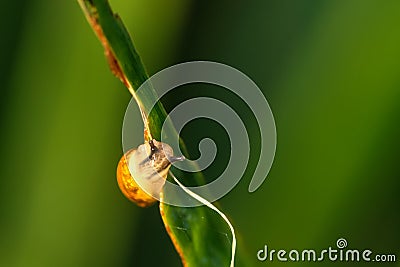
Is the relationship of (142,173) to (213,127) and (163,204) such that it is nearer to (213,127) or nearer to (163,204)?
(213,127)

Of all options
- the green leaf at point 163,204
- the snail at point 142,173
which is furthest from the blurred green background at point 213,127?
the green leaf at point 163,204

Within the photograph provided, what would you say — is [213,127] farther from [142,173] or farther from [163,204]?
[163,204]

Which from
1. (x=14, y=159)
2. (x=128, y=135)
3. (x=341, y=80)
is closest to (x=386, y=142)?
(x=341, y=80)

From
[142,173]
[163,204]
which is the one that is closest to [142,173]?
[142,173]

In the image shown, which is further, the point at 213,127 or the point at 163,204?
the point at 213,127

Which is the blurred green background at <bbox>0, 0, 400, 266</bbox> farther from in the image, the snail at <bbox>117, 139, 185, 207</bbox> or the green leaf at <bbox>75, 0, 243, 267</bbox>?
the green leaf at <bbox>75, 0, 243, 267</bbox>

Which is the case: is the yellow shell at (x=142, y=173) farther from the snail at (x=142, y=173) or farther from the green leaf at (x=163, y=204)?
the green leaf at (x=163, y=204)

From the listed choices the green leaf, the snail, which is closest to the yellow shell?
the snail

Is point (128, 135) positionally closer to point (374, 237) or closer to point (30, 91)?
point (30, 91)
